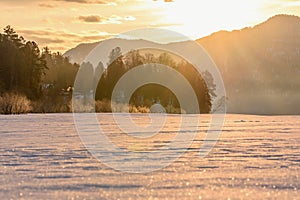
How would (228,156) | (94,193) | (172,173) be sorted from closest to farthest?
(94,193)
(172,173)
(228,156)

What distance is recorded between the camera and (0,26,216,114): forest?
3562 centimetres

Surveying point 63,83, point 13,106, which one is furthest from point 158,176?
point 63,83

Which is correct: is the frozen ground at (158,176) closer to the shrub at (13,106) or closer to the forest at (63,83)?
the shrub at (13,106)

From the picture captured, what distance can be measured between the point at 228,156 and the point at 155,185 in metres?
3.19

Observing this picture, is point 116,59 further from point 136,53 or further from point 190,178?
point 190,178

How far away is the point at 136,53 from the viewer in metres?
77.1

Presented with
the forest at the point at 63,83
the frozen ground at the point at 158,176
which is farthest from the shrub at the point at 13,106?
the frozen ground at the point at 158,176

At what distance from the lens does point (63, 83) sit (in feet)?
237

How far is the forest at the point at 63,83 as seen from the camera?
35.6 meters

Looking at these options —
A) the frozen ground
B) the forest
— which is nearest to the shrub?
the forest

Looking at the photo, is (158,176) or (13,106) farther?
(13,106)

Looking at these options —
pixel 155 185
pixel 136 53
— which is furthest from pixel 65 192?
pixel 136 53

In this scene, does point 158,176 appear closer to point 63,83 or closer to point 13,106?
point 13,106

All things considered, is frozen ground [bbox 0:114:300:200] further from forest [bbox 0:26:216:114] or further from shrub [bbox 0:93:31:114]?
forest [bbox 0:26:216:114]
